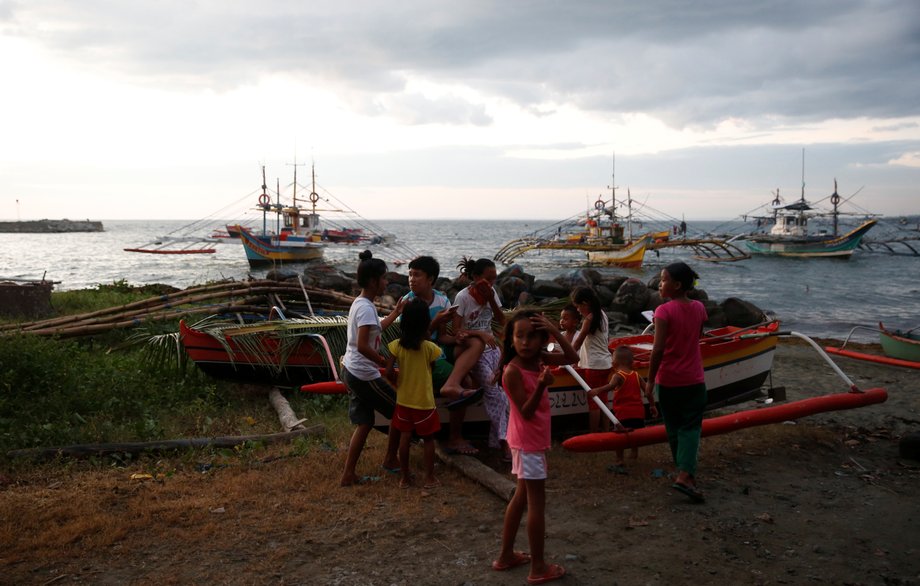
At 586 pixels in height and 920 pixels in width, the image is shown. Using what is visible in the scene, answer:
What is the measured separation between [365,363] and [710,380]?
159 inches

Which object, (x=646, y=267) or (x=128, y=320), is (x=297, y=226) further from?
(x=128, y=320)

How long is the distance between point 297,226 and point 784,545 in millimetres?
48216

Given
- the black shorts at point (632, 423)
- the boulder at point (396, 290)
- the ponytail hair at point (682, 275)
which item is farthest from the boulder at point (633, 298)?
the ponytail hair at point (682, 275)

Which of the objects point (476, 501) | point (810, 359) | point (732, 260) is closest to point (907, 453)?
point (476, 501)

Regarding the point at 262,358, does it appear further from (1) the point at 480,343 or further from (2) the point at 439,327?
(1) the point at 480,343

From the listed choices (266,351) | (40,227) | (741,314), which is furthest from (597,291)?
(40,227)

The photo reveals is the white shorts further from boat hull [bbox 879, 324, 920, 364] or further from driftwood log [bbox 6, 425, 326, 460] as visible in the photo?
boat hull [bbox 879, 324, 920, 364]

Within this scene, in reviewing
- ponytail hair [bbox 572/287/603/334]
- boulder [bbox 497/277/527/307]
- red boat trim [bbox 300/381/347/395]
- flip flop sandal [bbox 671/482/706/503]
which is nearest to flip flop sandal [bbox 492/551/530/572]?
flip flop sandal [bbox 671/482/706/503]

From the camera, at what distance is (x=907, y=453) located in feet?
21.5

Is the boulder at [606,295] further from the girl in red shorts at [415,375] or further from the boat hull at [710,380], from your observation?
the girl in red shorts at [415,375]

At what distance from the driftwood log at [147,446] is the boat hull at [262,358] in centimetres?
166

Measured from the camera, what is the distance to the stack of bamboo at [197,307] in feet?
34.8

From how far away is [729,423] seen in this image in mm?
6055

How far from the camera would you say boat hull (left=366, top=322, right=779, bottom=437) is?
21.5 ft
